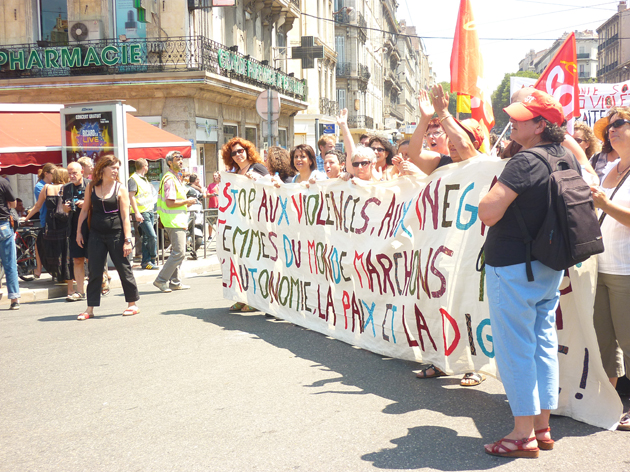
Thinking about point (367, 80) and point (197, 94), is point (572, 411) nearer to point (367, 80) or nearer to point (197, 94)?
point (197, 94)

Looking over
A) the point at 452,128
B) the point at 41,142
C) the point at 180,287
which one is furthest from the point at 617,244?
the point at 41,142

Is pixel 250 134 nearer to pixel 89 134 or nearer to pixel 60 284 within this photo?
pixel 89 134

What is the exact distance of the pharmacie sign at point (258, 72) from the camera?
76.6 feet

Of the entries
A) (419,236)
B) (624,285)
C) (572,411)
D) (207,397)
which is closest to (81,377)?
(207,397)

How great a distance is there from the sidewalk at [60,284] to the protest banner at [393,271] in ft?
11.6

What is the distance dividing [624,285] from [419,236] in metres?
1.50

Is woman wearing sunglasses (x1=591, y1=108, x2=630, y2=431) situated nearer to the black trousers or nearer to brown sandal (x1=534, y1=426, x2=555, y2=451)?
brown sandal (x1=534, y1=426, x2=555, y2=451)

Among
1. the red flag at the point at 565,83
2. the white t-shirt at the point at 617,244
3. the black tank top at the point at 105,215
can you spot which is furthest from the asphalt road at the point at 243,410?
the red flag at the point at 565,83

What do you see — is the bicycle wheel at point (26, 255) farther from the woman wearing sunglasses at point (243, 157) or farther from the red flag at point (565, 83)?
the red flag at point (565, 83)

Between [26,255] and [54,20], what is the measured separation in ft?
43.2

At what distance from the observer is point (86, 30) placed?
69.4 feet

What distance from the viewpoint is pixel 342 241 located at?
614 centimetres

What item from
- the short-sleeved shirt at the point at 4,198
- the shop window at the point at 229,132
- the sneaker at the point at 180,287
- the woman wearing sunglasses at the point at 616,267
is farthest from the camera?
the shop window at the point at 229,132

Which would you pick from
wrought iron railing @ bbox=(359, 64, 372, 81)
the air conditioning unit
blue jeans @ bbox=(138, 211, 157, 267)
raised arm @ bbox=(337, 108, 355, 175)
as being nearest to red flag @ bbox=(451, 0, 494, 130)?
raised arm @ bbox=(337, 108, 355, 175)
